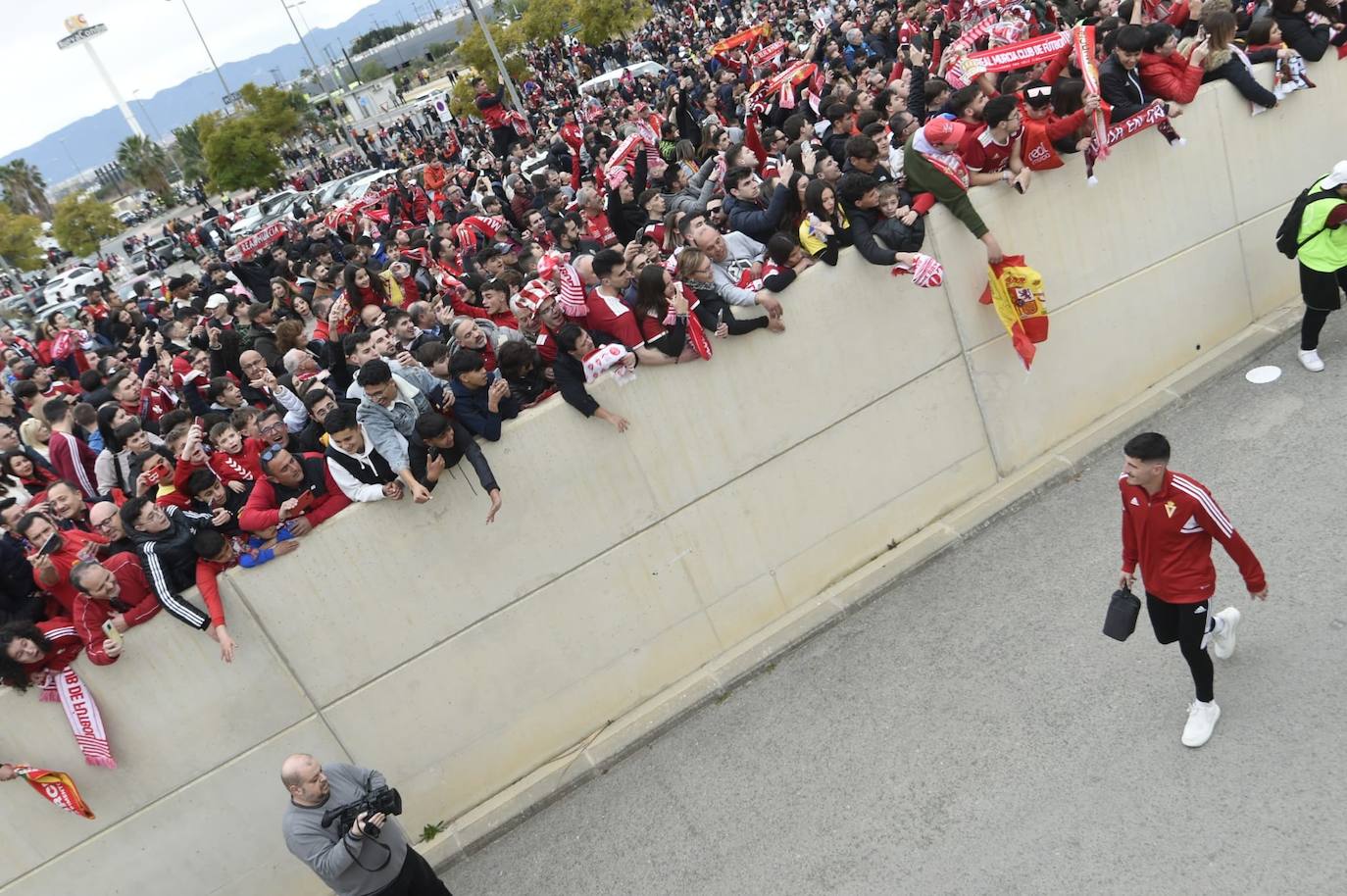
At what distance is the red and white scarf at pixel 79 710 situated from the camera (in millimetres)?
5301

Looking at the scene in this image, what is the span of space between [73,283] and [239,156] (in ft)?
31.9

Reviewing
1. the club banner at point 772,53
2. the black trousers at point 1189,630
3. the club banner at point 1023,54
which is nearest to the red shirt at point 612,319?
the black trousers at point 1189,630

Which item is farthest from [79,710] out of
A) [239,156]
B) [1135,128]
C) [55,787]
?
[239,156]

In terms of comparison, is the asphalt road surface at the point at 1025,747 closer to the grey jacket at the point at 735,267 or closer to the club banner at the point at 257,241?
the grey jacket at the point at 735,267

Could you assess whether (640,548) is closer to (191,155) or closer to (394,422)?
(394,422)

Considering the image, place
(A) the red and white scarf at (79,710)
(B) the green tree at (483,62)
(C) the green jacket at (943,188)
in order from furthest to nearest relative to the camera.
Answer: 1. (B) the green tree at (483,62)
2. (C) the green jacket at (943,188)
3. (A) the red and white scarf at (79,710)

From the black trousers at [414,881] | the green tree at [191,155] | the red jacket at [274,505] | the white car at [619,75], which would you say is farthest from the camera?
the green tree at [191,155]

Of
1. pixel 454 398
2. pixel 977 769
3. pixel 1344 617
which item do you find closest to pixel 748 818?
pixel 977 769

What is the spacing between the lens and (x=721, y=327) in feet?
20.7

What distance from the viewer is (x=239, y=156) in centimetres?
4366

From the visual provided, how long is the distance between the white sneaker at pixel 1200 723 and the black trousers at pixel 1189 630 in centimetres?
4

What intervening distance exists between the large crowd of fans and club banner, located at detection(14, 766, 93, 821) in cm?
59

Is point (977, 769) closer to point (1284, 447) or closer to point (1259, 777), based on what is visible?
point (1259, 777)

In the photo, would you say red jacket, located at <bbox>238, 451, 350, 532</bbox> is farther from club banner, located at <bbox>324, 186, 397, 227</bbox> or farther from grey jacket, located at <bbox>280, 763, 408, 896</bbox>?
club banner, located at <bbox>324, 186, 397, 227</bbox>
